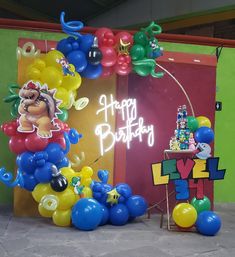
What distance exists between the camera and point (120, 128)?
16.4ft

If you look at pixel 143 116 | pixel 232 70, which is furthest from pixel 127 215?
pixel 232 70

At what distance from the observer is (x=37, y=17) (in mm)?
10234

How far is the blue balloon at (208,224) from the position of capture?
160 inches

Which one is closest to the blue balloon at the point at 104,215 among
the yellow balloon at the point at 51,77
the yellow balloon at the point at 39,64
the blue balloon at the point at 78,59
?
the yellow balloon at the point at 51,77

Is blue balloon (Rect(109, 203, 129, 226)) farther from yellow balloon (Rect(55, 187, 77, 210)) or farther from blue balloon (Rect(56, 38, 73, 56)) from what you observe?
blue balloon (Rect(56, 38, 73, 56))

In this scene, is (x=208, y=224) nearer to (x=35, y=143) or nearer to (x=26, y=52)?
(x=35, y=143)

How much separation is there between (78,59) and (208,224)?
219 centimetres

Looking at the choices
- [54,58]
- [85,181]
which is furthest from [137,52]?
[85,181]

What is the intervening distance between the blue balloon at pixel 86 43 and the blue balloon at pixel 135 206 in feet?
5.59

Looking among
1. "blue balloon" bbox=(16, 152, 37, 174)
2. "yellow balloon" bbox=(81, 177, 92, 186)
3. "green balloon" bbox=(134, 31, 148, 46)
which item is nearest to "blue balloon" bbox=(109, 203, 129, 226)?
"yellow balloon" bbox=(81, 177, 92, 186)

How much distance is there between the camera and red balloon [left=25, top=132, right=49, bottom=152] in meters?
4.21

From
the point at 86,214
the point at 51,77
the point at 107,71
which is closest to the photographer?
the point at 86,214

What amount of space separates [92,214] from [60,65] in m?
1.59

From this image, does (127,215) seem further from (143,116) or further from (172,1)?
(172,1)
